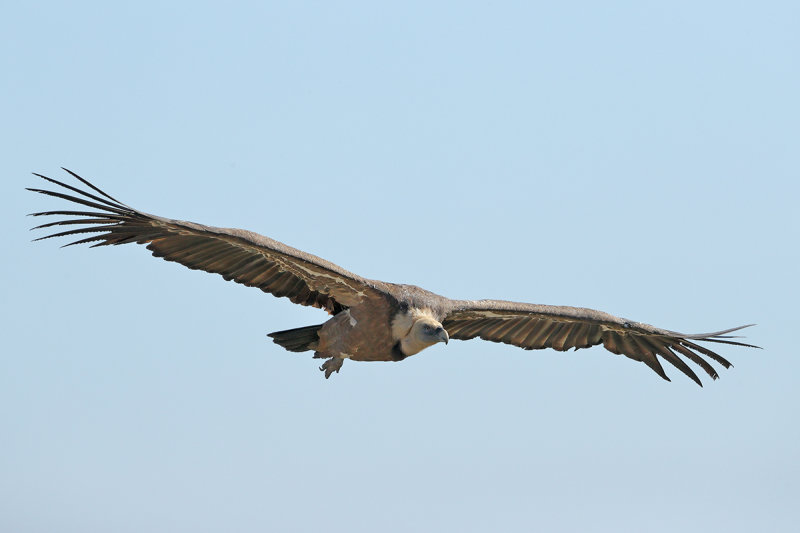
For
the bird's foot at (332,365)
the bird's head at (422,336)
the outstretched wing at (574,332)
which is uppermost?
the outstretched wing at (574,332)

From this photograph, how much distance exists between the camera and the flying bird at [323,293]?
1286cm

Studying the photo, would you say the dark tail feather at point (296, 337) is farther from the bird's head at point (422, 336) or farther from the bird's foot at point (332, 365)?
the bird's head at point (422, 336)

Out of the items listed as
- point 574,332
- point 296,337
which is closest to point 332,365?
point 296,337

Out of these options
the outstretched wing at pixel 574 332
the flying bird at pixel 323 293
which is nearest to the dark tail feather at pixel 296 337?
the flying bird at pixel 323 293

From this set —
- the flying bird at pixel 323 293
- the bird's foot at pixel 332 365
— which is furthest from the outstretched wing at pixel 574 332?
the bird's foot at pixel 332 365

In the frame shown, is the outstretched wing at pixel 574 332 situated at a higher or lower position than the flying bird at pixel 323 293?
higher

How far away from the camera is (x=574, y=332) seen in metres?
16.1

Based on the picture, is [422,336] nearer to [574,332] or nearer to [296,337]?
[296,337]

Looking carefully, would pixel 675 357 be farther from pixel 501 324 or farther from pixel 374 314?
Result: pixel 374 314

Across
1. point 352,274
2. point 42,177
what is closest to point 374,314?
point 352,274

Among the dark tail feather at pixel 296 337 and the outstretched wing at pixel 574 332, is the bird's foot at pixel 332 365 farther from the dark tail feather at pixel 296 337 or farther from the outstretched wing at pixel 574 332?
the outstretched wing at pixel 574 332

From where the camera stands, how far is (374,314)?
45.2ft

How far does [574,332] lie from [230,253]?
15.6 ft

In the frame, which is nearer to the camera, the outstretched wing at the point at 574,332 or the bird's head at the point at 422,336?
the bird's head at the point at 422,336
